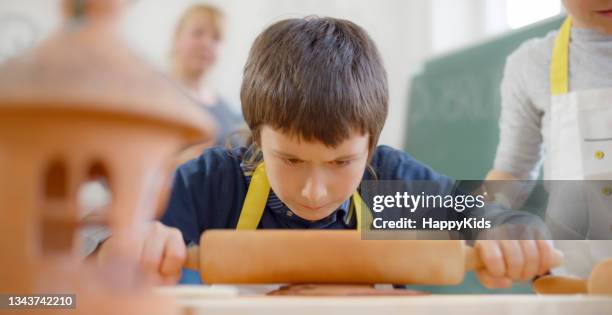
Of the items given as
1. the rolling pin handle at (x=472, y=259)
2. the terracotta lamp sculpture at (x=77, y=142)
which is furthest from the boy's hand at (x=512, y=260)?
the terracotta lamp sculpture at (x=77, y=142)

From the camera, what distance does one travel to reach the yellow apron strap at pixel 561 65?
1.92ft

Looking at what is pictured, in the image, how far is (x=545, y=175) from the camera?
0.60m

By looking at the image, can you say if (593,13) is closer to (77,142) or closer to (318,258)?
(318,258)

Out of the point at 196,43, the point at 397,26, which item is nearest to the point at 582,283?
the point at 397,26

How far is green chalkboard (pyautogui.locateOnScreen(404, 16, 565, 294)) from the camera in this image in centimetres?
80

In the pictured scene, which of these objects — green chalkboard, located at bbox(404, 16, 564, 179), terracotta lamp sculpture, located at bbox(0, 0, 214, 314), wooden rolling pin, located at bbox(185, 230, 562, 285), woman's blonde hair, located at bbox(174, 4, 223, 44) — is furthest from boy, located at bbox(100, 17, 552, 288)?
woman's blonde hair, located at bbox(174, 4, 223, 44)

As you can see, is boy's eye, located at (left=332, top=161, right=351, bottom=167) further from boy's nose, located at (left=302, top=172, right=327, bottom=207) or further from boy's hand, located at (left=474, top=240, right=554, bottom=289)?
boy's hand, located at (left=474, top=240, right=554, bottom=289)

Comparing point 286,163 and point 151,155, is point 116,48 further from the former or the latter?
point 286,163

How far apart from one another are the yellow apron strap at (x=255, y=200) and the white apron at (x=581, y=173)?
263 mm

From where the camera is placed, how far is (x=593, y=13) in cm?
52

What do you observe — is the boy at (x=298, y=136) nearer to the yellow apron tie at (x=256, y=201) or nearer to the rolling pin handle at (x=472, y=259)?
the yellow apron tie at (x=256, y=201)

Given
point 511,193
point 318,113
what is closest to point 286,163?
point 318,113

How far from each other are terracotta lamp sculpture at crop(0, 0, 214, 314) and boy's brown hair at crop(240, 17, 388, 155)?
0.30m

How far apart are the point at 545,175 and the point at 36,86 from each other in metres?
0.58
